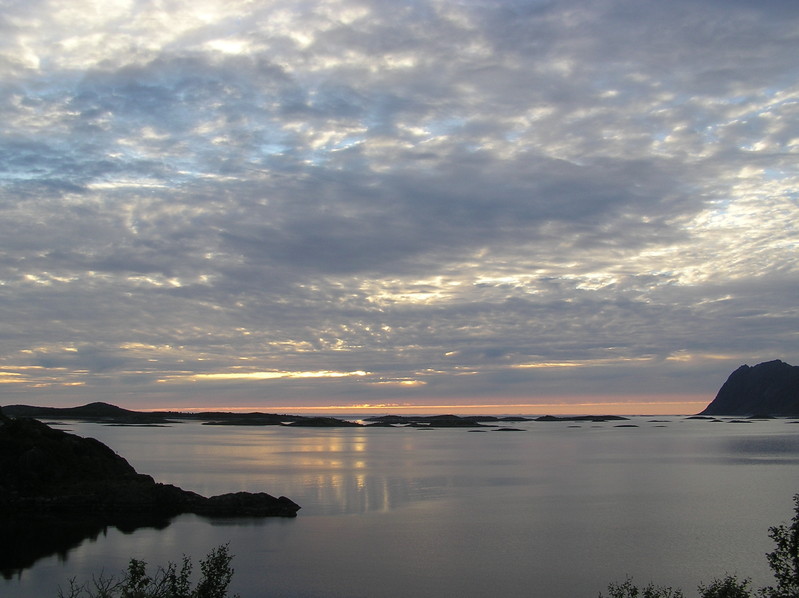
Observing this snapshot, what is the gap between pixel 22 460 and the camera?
143 ft

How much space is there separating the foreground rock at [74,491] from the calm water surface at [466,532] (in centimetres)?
219

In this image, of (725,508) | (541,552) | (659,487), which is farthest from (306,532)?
(659,487)

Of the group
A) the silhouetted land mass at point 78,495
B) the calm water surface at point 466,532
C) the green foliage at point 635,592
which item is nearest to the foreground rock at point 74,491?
the silhouetted land mass at point 78,495

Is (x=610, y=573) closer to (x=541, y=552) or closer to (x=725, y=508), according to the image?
(x=541, y=552)

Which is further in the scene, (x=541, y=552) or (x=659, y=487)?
(x=659, y=487)

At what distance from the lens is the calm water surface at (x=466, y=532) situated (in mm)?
28156

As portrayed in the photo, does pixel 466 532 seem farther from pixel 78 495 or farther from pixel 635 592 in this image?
pixel 78 495

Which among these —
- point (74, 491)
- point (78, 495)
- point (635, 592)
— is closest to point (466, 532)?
point (635, 592)

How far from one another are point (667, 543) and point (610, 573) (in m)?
8.02

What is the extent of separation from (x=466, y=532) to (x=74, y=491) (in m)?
25.7

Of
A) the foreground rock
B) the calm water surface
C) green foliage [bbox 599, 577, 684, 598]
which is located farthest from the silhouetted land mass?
green foliage [bbox 599, 577, 684, 598]

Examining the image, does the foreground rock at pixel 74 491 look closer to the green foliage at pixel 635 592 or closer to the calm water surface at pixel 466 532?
the calm water surface at pixel 466 532

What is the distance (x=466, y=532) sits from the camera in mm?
37938

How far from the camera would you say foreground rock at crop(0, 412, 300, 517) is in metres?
42.9
